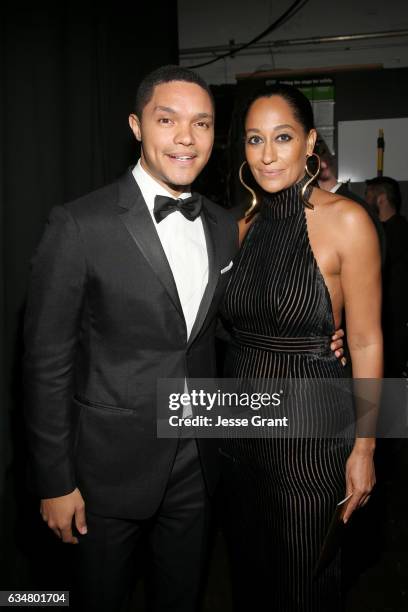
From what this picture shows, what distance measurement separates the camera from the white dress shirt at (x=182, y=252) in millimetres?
1449

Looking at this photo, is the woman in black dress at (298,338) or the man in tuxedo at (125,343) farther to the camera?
the woman in black dress at (298,338)

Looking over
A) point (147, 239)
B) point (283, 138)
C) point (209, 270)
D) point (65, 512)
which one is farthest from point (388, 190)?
point (65, 512)

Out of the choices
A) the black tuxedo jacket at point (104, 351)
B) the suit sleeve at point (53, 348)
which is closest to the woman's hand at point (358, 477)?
the black tuxedo jacket at point (104, 351)

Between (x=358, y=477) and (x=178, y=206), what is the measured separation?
3.27ft

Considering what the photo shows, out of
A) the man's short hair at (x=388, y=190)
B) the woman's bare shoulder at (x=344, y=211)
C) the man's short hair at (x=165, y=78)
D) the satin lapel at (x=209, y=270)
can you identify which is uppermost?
the man's short hair at (x=388, y=190)

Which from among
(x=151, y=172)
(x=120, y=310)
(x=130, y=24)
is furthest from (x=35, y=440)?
(x=130, y=24)

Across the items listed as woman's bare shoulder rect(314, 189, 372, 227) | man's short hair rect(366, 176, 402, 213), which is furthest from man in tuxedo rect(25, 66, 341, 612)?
man's short hair rect(366, 176, 402, 213)

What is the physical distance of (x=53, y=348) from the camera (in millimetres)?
1296

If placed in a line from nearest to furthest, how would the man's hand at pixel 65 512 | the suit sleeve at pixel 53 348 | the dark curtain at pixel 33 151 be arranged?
the suit sleeve at pixel 53 348
the man's hand at pixel 65 512
the dark curtain at pixel 33 151

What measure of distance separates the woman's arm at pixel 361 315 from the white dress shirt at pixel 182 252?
44cm

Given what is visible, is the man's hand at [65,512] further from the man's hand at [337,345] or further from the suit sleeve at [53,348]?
the man's hand at [337,345]

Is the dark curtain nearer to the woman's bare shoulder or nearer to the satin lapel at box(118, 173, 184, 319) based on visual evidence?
the satin lapel at box(118, 173, 184, 319)

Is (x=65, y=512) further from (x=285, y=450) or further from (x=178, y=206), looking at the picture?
(x=178, y=206)

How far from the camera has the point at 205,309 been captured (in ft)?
4.72
